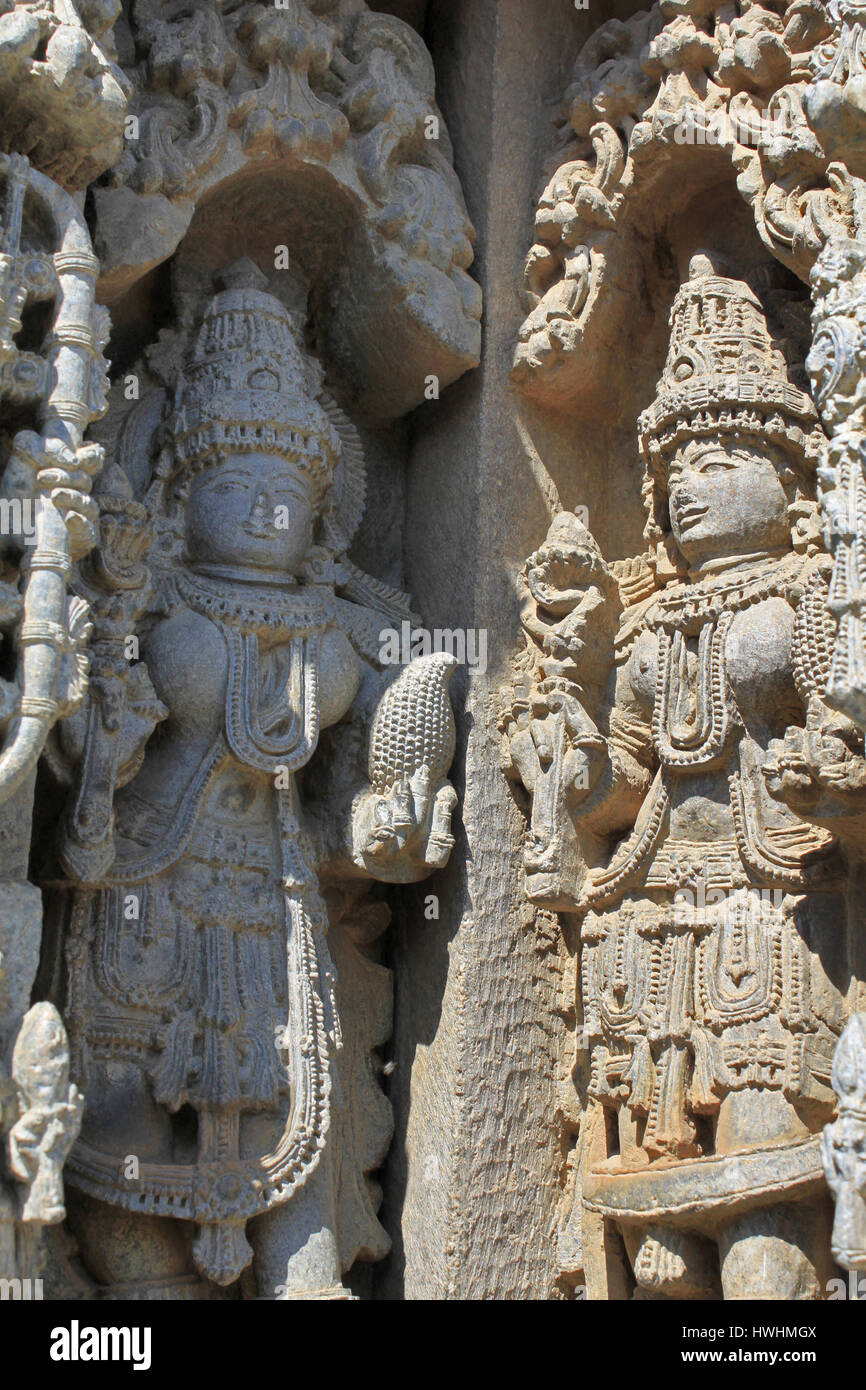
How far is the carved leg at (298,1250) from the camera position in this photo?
5.34 m

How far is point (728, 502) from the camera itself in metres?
5.62

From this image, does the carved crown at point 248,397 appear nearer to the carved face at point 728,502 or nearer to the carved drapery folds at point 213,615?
the carved drapery folds at point 213,615

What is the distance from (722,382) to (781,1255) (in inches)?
95.4

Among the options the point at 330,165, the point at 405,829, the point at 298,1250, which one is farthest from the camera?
the point at 330,165

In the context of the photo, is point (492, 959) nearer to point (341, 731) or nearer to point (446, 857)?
point (446, 857)

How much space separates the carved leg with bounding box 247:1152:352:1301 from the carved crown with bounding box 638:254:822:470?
2351mm

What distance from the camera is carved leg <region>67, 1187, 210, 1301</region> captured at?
17.2ft

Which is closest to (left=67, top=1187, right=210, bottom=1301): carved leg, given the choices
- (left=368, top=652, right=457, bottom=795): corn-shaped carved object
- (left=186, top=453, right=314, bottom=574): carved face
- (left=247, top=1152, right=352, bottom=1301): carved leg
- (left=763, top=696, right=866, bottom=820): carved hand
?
(left=247, top=1152, right=352, bottom=1301): carved leg

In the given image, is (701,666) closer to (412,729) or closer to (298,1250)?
(412,729)

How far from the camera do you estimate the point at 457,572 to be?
619 cm

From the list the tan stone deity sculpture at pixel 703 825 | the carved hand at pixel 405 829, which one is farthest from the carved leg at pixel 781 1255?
the carved hand at pixel 405 829

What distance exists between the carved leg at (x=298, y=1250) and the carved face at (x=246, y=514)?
5.73ft

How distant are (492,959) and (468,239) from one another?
7.49 ft

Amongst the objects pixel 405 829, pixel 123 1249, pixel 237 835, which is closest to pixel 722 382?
pixel 405 829
